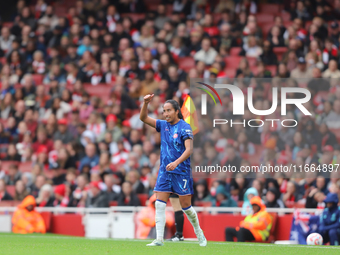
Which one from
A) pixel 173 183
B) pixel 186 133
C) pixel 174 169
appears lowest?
pixel 173 183

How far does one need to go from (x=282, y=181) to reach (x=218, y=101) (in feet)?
8.25

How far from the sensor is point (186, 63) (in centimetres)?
1831

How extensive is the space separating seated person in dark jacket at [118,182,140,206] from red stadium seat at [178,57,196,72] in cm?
555

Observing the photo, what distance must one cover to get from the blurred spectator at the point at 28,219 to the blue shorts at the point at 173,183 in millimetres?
6637

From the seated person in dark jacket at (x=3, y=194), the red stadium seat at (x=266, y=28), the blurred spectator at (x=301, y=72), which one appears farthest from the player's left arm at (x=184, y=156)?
the red stadium seat at (x=266, y=28)

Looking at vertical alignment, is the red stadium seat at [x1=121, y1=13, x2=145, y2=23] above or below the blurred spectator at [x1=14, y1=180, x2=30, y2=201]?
above

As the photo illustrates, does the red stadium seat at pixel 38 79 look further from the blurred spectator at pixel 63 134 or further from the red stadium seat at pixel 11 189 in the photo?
the red stadium seat at pixel 11 189

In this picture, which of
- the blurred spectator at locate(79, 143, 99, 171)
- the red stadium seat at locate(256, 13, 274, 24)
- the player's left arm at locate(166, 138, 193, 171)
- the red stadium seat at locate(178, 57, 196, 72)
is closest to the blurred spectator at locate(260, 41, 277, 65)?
the red stadium seat at locate(256, 13, 274, 24)

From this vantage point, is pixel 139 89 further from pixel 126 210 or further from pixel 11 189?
pixel 126 210

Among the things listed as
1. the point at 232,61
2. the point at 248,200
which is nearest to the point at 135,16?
the point at 232,61

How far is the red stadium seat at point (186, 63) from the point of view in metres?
18.2

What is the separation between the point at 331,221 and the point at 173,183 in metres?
3.77

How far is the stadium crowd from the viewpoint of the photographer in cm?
1323

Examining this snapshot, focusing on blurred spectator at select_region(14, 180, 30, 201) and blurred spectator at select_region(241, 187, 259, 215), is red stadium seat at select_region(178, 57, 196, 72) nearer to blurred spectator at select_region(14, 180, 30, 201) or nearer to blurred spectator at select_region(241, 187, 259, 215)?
blurred spectator at select_region(14, 180, 30, 201)
